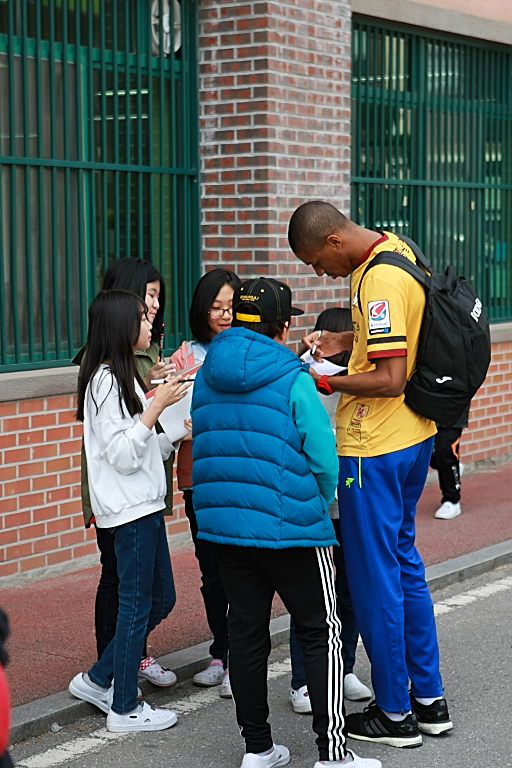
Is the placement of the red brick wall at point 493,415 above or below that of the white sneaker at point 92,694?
above

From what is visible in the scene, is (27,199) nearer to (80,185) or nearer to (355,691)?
(80,185)

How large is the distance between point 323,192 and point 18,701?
192 inches

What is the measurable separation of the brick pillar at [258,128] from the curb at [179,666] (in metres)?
2.16

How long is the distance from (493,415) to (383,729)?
21.7 ft

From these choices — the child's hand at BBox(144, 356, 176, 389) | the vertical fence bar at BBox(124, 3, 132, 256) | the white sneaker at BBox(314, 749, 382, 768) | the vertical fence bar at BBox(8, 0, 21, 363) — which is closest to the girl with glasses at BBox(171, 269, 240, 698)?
the child's hand at BBox(144, 356, 176, 389)

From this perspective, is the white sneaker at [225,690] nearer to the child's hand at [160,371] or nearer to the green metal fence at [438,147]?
the child's hand at [160,371]

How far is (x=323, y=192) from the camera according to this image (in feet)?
27.9

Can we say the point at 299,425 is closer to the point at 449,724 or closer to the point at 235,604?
the point at 235,604

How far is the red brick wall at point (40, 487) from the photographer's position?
668cm

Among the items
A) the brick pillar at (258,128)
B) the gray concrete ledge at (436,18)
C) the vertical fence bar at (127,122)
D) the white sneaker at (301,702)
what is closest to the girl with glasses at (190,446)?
the white sneaker at (301,702)

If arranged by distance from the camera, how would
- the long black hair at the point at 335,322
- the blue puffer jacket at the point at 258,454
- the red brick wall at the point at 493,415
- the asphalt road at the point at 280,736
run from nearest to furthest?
the blue puffer jacket at the point at 258,454, the asphalt road at the point at 280,736, the long black hair at the point at 335,322, the red brick wall at the point at 493,415

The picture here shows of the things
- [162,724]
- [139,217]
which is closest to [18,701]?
[162,724]

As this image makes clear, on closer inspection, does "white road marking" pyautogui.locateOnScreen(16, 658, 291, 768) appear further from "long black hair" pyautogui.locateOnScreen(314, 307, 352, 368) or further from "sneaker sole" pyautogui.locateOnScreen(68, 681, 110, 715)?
"long black hair" pyautogui.locateOnScreen(314, 307, 352, 368)

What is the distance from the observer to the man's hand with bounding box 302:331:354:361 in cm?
473
